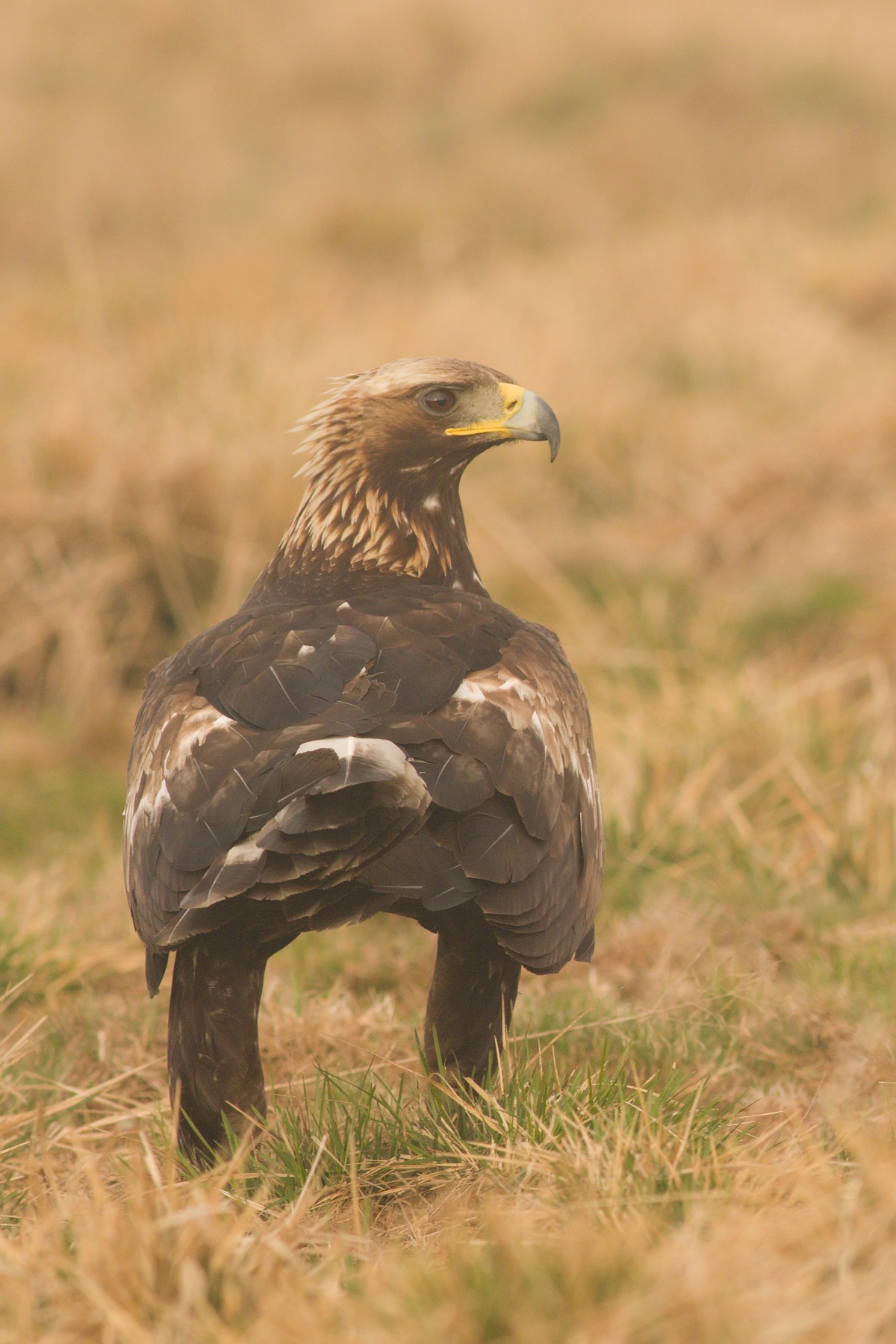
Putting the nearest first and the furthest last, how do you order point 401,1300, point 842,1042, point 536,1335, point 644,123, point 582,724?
1. point 536,1335
2. point 401,1300
3. point 582,724
4. point 842,1042
5. point 644,123

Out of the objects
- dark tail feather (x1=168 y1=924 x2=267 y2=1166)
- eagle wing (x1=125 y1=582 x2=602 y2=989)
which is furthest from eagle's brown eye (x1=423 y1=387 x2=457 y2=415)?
dark tail feather (x1=168 y1=924 x2=267 y2=1166)

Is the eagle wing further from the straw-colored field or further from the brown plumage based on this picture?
the straw-colored field

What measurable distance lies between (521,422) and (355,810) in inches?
58.1

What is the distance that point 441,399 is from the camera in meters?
3.67

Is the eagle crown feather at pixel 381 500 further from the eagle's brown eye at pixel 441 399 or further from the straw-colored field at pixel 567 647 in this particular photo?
the straw-colored field at pixel 567 647

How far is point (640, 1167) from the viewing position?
2.38 m

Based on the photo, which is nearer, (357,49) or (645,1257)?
(645,1257)

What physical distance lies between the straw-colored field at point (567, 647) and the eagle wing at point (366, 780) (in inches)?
16.1

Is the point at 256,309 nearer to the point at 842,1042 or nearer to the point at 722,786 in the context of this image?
the point at 722,786

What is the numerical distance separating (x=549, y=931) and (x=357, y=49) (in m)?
18.4

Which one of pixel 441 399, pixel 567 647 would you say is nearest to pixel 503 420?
pixel 441 399

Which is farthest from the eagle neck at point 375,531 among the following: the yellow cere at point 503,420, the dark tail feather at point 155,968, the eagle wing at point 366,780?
the dark tail feather at point 155,968

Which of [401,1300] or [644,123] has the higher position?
[644,123]

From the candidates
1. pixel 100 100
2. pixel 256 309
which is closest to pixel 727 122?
pixel 100 100
